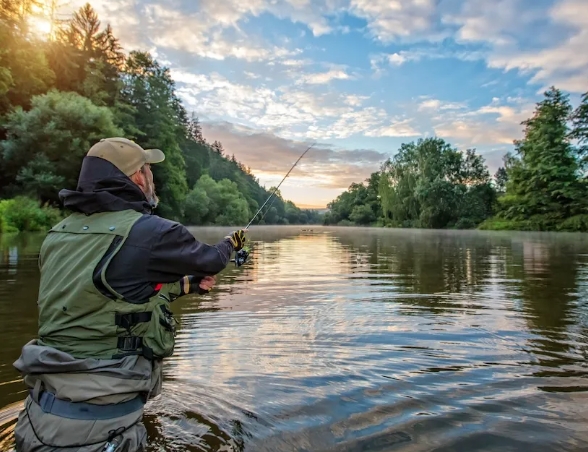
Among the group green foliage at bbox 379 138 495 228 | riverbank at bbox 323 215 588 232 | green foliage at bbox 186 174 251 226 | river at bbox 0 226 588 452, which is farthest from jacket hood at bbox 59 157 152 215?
green foliage at bbox 379 138 495 228

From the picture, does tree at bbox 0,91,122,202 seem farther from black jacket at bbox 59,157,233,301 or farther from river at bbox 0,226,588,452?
black jacket at bbox 59,157,233,301

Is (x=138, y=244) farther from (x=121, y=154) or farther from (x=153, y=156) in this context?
(x=153, y=156)

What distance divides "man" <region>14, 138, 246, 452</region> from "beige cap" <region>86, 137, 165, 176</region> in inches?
0.5

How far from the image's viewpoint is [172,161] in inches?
2128

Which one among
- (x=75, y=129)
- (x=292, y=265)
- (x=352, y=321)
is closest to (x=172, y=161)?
(x=75, y=129)

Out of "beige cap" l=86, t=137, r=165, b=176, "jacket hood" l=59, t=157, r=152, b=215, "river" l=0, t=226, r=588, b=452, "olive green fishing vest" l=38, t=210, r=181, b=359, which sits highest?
"beige cap" l=86, t=137, r=165, b=176

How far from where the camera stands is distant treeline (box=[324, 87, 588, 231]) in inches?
→ 2067

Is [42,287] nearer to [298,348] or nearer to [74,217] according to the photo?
[74,217]

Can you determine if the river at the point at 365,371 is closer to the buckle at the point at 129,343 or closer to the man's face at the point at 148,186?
the buckle at the point at 129,343

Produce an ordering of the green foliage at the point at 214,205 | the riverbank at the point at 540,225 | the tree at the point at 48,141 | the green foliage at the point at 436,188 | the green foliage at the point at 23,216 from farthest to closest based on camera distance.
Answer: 1. the green foliage at the point at 436,188
2. the green foliage at the point at 214,205
3. the riverbank at the point at 540,225
4. the tree at the point at 48,141
5. the green foliage at the point at 23,216

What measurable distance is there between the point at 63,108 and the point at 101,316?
1320 inches

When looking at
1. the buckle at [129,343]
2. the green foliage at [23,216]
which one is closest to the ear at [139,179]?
the buckle at [129,343]

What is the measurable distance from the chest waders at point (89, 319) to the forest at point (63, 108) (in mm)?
13365

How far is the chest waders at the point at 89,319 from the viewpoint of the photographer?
2102 millimetres
